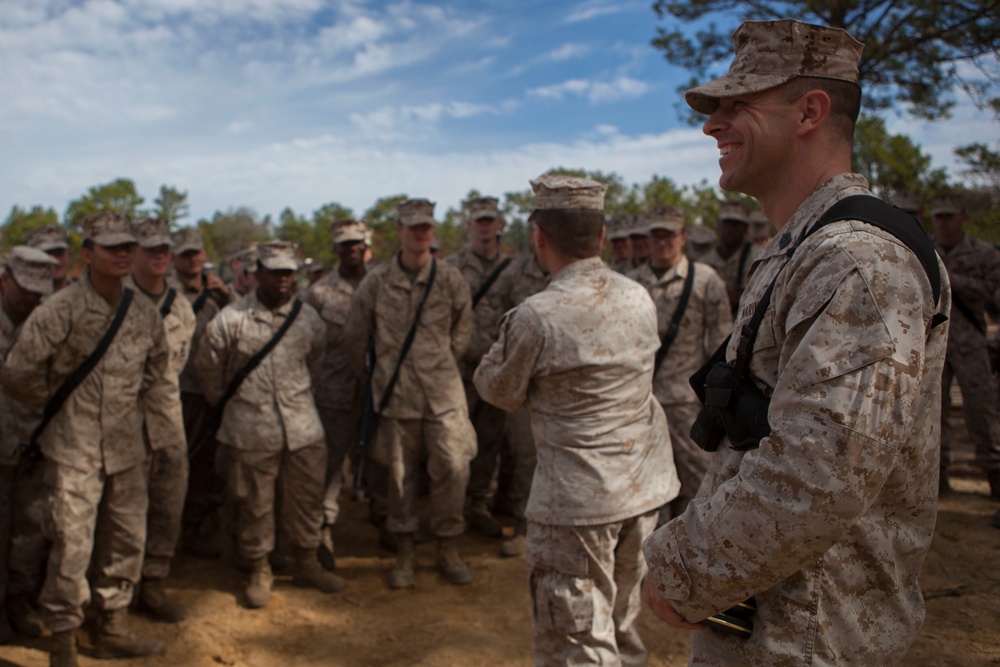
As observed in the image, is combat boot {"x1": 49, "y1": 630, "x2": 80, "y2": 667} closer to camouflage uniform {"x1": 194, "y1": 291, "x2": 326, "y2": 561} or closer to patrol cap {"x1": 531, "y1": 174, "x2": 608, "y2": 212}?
camouflage uniform {"x1": 194, "y1": 291, "x2": 326, "y2": 561}

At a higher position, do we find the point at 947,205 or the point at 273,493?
the point at 947,205

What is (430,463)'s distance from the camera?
5609mm

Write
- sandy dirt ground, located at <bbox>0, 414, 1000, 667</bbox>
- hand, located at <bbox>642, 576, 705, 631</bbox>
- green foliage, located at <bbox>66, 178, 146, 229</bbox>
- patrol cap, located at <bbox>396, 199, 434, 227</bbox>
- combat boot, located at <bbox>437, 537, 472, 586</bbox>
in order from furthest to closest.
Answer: green foliage, located at <bbox>66, 178, 146, 229</bbox>
patrol cap, located at <bbox>396, 199, 434, 227</bbox>
combat boot, located at <bbox>437, 537, 472, 586</bbox>
sandy dirt ground, located at <bbox>0, 414, 1000, 667</bbox>
hand, located at <bbox>642, 576, 705, 631</bbox>

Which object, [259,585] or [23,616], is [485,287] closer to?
[259,585]

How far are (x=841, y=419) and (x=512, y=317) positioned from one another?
1914 millimetres

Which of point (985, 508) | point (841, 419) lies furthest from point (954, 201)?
point (841, 419)

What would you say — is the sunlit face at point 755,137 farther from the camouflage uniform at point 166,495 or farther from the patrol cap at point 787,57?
the camouflage uniform at point 166,495

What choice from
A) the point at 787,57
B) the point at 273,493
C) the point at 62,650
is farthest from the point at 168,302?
the point at 787,57

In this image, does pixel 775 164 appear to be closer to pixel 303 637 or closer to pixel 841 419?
pixel 841 419

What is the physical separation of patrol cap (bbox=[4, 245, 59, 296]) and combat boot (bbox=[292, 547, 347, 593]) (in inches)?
97.6

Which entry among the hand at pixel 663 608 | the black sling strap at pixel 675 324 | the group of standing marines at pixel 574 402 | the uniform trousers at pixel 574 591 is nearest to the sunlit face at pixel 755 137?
the group of standing marines at pixel 574 402

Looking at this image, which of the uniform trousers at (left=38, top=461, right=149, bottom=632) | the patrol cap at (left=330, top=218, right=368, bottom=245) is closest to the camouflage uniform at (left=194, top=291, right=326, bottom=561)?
the uniform trousers at (left=38, top=461, right=149, bottom=632)

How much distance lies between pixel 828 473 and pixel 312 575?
4.82 m

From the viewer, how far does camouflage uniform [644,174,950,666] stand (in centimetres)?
139
